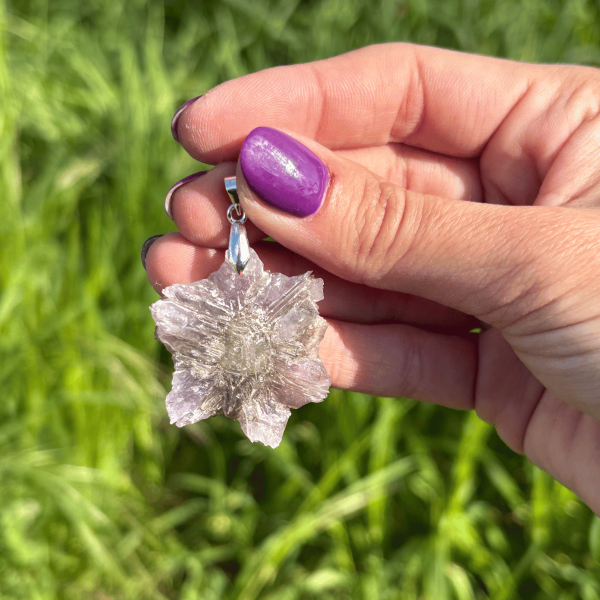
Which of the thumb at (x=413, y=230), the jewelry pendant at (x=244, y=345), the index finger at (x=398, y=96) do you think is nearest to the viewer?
the thumb at (x=413, y=230)

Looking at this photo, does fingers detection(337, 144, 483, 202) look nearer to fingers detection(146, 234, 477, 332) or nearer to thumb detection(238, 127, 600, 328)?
fingers detection(146, 234, 477, 332)

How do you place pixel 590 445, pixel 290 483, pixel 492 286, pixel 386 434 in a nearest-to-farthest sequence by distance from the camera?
1. pixel 492 286
2. pixel 590 445
3. pixel 386 434
4. pixel 290 483


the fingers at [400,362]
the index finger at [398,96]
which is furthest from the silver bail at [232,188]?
the fingers at [400,362]

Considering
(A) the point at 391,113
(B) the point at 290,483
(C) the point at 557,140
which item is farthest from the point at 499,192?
(B) the point at 290,483

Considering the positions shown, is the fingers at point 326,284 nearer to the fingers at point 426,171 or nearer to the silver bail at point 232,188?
the silver bail at point 232,188

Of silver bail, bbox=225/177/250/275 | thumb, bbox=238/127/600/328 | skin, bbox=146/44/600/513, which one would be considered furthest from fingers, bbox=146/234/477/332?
thumb, bbox=238/127/600/328

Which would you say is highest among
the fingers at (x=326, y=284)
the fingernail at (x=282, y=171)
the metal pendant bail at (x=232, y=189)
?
the fingernail at (x=282, y=171)

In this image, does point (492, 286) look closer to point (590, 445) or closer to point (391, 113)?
point (590, 445)
